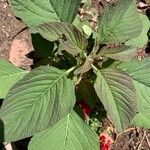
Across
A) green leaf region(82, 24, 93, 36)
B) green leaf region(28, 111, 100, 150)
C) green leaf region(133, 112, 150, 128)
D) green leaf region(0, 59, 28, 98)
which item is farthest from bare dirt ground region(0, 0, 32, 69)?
green leaf region(133, 112, 150, 128)

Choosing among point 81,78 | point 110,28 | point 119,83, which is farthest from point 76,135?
point 110,28

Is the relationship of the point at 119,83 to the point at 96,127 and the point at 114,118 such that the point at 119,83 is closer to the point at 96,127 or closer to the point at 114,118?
the point at 114,118

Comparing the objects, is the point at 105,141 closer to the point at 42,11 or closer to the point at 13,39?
the point at 13,39

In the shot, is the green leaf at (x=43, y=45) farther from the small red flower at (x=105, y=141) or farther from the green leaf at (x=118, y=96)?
the small red flower at (x=105, y=141)

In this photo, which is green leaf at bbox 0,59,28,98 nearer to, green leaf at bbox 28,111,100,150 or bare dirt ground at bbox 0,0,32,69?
green leaf at bbox 28,111,100,150

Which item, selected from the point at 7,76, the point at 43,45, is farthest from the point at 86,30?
the point at 7,76
